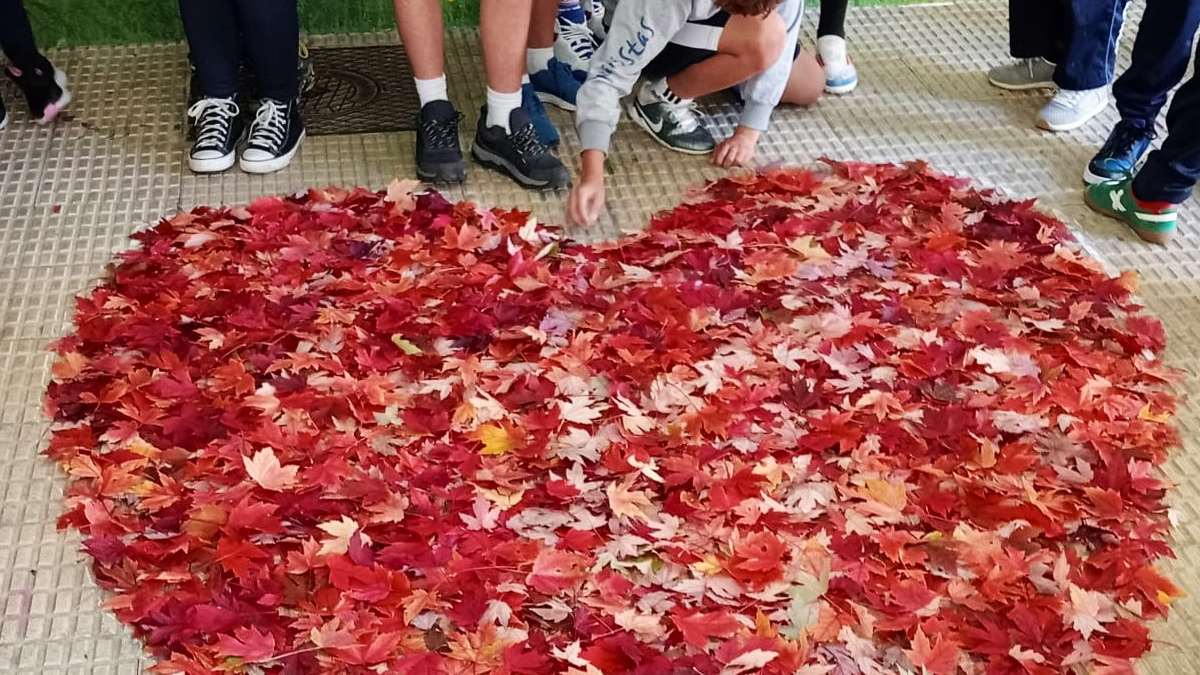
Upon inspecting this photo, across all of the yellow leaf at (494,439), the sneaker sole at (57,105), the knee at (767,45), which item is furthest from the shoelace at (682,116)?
the sneaker sole at (57,105)

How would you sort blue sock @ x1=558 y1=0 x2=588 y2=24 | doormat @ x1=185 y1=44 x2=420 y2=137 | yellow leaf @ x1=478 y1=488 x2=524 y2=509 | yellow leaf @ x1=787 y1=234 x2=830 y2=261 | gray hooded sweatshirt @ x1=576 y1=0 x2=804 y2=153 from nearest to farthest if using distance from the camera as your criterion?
yellow leaf @ x1=478 y1=488 x2=524 y2=509 → yellow leaf @ x1=787 y1=234 x2=830 y2=261 → gray hooded sweatshirt @ x1=576 y1=0 x2=804 y2=153 → doormat @ x1=185 y1=44 x2=420 y2=137 → blue sock @ x1=558 y1=0 x2=588 y2=24

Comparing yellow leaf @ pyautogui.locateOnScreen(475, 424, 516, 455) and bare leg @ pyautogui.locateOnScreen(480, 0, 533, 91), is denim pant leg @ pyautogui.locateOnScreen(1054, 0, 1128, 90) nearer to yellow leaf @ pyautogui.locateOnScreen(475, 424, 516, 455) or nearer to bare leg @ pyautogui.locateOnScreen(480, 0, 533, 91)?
bare leg @ pyautogui.locateOnScreen(480, 0, 533, 91)

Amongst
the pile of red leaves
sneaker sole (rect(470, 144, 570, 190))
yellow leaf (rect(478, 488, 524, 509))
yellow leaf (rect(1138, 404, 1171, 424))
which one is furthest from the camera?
sneaker sole (rect(470, 144, 570, 190))

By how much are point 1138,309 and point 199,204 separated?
172 cm

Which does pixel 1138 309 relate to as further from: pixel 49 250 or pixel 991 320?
pixel 49 250

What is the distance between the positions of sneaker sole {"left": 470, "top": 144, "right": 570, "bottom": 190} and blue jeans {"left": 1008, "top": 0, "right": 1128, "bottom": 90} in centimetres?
116

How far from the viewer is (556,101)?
2.51 metres

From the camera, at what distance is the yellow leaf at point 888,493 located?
4.88ft

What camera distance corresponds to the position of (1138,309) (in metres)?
1.90

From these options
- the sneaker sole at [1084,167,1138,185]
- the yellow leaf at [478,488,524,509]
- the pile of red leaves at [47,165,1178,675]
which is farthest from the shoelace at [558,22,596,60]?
the yellow leaf at [478,488,524,509]

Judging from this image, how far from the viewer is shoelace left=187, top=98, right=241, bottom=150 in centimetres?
223

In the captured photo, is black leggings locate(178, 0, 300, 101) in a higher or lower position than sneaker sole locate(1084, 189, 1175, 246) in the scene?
higher

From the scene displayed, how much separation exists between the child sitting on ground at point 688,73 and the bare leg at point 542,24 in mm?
234

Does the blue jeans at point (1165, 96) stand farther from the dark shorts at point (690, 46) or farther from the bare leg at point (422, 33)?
the bare leg at point (422, 33)
